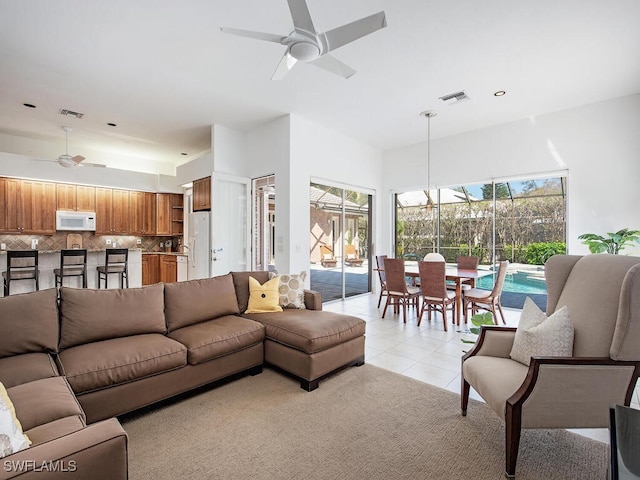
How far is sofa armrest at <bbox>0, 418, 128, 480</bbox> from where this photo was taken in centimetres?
104

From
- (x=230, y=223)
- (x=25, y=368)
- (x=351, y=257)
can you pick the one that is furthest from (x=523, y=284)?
(x=25, y=368)

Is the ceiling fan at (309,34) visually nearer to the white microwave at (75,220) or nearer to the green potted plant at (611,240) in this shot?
the green potted plant at (611,240)

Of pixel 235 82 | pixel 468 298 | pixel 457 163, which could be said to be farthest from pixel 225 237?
pixel 457 163

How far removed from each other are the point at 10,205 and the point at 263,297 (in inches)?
241

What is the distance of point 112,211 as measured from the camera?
7.42 meters

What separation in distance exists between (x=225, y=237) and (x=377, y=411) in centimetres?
417

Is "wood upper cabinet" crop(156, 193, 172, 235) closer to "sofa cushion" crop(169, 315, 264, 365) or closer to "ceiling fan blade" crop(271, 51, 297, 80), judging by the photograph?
"sofa cushion" crop(169, 315, 264, 365)

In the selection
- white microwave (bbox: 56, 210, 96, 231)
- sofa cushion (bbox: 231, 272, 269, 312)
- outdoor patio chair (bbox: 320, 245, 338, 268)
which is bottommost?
sofa cushion (bbox: 231, 272, 269, 312)

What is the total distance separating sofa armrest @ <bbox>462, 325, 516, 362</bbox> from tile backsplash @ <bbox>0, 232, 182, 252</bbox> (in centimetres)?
766

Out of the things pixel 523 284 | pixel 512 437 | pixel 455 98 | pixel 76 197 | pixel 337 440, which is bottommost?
pixel 337 440

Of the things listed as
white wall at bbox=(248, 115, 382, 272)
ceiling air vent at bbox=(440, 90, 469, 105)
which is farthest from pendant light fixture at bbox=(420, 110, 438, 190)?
white wall at bbox=(248, 115, 382, 272)

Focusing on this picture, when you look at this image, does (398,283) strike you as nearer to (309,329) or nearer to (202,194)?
(309,329)

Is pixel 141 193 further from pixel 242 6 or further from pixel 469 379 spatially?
pixel 469 379

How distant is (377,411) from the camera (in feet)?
7.84
